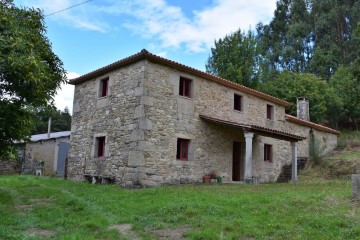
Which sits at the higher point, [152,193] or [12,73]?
[12,73]

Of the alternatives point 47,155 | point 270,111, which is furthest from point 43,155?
point 270,111

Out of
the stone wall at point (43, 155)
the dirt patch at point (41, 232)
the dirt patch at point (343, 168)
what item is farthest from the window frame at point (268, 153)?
the dirt patch at point (41, 232)

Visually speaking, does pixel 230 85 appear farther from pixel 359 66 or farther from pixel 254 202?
pixel 254 202

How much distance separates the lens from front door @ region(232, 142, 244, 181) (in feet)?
55.0

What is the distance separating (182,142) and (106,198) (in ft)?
16.5

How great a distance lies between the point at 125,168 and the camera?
42.4 ft

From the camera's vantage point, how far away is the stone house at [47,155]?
863 inches

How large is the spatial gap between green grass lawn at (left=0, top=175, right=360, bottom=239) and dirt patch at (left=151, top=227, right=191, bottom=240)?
18 mm

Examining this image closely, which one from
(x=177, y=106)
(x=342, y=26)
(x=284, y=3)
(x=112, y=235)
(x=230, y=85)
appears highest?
(x=284, y=3)

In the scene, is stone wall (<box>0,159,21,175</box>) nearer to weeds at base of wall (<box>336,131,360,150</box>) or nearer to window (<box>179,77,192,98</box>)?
window (<box>179,77,192,98</box>)

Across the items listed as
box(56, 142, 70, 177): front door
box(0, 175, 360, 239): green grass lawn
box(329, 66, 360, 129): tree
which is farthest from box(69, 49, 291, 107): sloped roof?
box(329, 66, 360, 129): tree

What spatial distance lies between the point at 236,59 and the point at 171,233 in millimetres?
25727

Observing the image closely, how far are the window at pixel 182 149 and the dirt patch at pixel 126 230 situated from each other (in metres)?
7.07

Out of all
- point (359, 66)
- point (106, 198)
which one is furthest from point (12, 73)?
point (359, 66)
